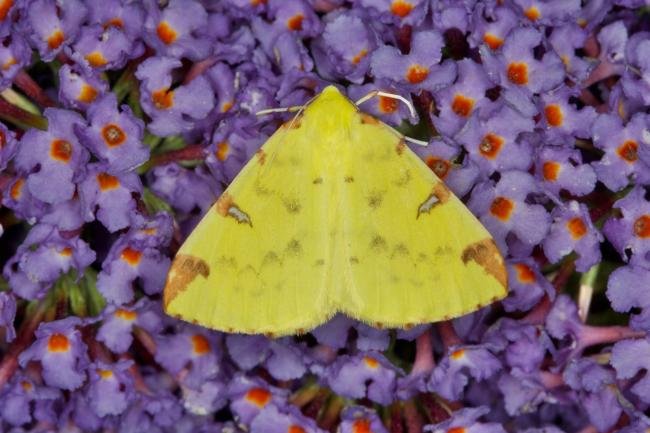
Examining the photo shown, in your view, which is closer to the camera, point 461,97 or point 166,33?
point 461,97

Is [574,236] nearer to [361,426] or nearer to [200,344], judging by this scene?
[361,426]

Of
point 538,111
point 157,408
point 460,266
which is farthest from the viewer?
point 157,408

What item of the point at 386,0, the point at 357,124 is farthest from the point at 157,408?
the point at 386,0

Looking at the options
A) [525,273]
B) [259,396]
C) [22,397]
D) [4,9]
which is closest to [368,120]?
[525,273]

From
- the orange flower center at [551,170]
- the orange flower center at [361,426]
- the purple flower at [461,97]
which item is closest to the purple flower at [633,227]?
the orange flower center at [551,170]

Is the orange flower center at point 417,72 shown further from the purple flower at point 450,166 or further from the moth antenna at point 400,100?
the purple flower at point 450,166

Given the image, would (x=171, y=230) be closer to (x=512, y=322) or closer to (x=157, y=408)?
(x=157, y=408)

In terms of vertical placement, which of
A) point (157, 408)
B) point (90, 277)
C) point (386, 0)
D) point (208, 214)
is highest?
point (386, 0)

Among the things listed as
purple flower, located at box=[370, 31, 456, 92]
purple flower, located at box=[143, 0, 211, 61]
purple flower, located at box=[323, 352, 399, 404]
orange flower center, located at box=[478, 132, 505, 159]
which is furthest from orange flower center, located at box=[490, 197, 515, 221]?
purple flower, located at box=[143, 0, 211, 61]
